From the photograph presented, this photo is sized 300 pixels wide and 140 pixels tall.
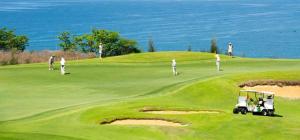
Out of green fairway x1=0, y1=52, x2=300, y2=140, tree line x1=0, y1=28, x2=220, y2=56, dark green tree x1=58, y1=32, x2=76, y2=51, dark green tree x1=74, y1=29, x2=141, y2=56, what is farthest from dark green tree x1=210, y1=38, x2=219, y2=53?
dark green tree x1=58, y1=32, x2=76, y2=51

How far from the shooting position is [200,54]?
217 feet

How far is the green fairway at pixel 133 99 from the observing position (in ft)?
90.6

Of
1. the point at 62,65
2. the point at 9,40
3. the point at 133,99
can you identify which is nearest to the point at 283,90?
the point at 133,99

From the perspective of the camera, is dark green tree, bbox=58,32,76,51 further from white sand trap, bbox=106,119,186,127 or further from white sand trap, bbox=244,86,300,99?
white sand trap, bbox=106,119,186,127

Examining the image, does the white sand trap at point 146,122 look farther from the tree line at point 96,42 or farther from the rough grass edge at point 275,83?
the tree line at point 96,42

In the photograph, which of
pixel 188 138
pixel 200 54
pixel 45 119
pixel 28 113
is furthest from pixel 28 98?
pixel 200 54

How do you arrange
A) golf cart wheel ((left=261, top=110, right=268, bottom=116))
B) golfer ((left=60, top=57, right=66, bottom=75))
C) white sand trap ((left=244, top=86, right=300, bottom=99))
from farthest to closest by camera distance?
1. golfer ((left=60, top=57, right=66, bottom=75))
2. white sand trap ((left=244, top=86, right=300, bottom=99))
3. golf cart wheel ((left=261, top=110, right=268, bottom=116))

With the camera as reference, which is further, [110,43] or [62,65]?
[110,43]

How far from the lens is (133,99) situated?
125 ft

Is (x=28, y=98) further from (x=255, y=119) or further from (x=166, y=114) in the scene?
(x=255, y=119)

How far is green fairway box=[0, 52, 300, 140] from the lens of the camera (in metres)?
27.6

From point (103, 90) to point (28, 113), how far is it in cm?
1001

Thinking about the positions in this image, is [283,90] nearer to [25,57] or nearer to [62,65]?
[62,65]

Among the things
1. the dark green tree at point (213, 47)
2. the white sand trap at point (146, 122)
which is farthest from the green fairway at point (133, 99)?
the dark green tree at point (213, 47)
